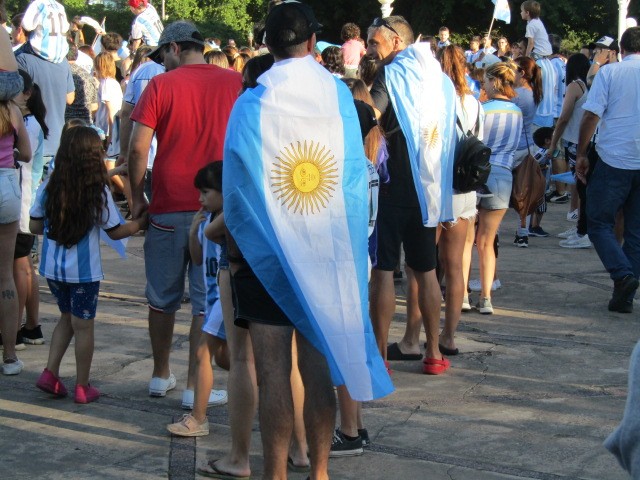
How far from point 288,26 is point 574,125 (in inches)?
340

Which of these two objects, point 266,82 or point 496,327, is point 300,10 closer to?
point 266,82

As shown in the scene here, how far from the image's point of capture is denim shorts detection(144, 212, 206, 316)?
223 inches

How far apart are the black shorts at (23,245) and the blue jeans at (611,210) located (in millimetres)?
4485

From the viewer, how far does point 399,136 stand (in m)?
6.20

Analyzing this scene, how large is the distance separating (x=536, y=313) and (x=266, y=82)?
4615 mm

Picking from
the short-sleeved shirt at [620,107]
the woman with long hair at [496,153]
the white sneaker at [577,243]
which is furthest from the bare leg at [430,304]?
the white sneaker at [577,243]

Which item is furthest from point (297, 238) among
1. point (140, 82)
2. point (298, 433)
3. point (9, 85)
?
point (140, 82)

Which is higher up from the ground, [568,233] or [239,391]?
[239,391]

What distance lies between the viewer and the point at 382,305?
20.1 feet

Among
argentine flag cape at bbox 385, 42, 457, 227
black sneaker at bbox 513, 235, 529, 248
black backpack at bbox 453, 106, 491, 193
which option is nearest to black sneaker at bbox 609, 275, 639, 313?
black backpack at bbox 453, 106, 491, 193

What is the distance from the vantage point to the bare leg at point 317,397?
421 cm

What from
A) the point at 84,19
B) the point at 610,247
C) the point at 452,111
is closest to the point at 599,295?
the point at 610,247

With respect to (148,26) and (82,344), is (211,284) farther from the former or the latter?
(148,26)

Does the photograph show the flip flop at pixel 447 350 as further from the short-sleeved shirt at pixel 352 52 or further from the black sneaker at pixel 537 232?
the short-sleeved shirt at pixel 352 52
